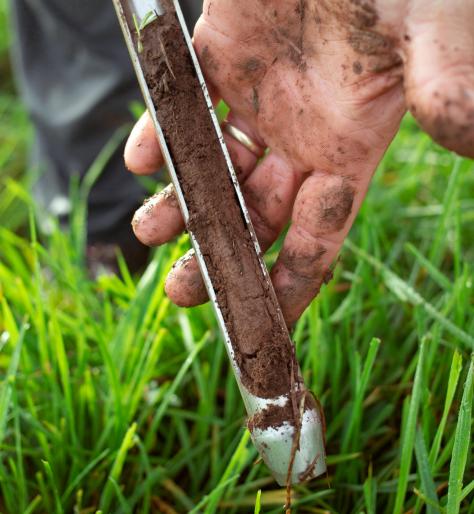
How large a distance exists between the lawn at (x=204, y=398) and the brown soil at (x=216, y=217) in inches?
4.6

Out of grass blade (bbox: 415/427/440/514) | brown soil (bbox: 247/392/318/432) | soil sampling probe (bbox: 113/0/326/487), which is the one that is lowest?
grass blade (bbox: 415/427/440/514)

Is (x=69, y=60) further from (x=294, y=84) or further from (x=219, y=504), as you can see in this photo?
(x=219, y=504)

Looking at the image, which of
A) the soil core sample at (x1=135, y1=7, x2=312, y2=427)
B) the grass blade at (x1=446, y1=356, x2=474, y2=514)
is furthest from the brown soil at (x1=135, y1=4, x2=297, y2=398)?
the grass blade at (x1=446, y1=356, x2=474, y2=514)

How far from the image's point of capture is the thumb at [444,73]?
2.57 feet

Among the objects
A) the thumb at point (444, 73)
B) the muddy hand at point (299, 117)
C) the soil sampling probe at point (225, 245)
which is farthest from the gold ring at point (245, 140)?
the thumb at point (444, 73)

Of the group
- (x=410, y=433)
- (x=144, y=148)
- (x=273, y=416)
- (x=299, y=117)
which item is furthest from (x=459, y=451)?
(x=144, y=148)

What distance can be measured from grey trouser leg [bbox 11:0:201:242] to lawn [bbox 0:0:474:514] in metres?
0.51

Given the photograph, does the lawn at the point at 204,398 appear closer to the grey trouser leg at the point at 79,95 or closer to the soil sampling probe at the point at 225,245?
the soil sampling probe at the point at 225,245

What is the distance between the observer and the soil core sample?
100cm

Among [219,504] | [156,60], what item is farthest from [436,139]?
[219,504]

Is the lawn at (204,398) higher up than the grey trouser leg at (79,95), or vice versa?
the grey trouser leg at (79,95)

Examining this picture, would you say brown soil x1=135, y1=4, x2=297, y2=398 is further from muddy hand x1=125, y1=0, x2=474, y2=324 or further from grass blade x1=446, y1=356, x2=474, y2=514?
grass blade x1=446, y1=356, x2=474, y2=514

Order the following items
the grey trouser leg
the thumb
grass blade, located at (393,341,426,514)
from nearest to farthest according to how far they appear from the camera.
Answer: the thumb < grass blade, located at (393,341,426,514) < the grey trouser leg

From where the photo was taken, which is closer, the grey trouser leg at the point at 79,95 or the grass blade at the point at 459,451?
the grass blade at the point at 459,451
